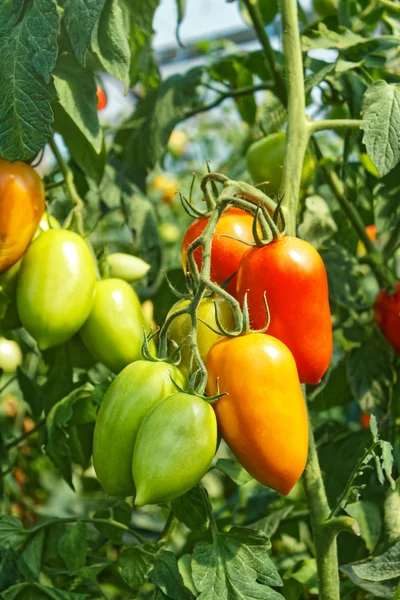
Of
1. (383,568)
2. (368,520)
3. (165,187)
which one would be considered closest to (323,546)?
(383,568)

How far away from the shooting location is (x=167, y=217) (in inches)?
95.0

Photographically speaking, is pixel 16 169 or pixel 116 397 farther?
pixel 16 169

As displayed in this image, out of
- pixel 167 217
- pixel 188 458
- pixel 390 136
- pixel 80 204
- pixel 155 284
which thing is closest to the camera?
pixel 188 458

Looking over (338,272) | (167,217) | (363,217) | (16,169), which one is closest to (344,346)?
(363,217)

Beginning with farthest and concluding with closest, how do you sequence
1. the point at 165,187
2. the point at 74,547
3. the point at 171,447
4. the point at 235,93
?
the point at 165,187 < the point at 235,93 < the point at 74,547 < the point at 171,447

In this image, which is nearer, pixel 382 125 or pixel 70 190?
pixel 382 125

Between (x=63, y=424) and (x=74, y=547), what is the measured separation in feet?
0.42

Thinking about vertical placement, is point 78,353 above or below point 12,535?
above

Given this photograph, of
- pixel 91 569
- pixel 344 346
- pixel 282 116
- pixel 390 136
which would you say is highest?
pixel 390 136

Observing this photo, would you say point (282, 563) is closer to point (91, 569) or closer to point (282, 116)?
point (91, 569)

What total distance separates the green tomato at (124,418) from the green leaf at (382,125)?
0.28 metres

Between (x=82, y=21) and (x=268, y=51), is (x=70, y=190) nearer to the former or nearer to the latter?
(x=82, y=21)

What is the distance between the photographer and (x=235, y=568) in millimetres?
652

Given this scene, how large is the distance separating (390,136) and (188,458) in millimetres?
359
